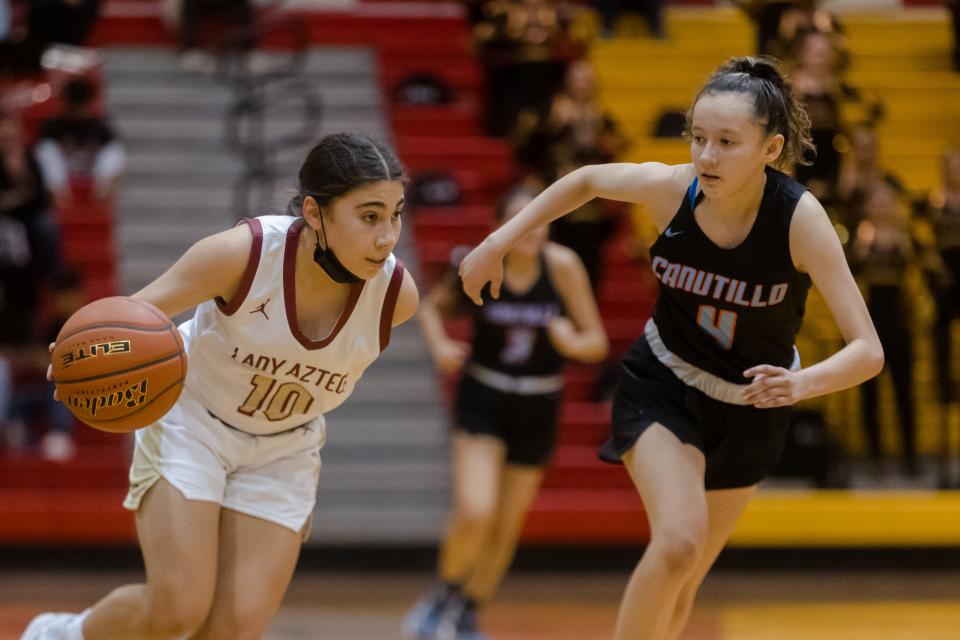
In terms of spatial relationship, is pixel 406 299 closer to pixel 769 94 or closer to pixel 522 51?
pixel 769 94

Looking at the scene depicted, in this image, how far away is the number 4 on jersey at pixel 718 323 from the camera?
388 cm

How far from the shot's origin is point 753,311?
3844mm

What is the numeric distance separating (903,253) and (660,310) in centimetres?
410

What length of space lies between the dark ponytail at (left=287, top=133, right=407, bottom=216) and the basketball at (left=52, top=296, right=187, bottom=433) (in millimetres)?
543

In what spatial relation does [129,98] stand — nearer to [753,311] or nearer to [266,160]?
[266,160]

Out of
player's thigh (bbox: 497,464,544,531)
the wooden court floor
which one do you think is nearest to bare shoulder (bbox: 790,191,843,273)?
player's thigh (bbox: 497,464,544,531)

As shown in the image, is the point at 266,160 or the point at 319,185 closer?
the point at 319,185

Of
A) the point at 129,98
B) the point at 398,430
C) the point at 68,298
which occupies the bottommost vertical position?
the point at 398,430

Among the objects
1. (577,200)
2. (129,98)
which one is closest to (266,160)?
(129,98)

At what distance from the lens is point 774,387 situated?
3.42 meters

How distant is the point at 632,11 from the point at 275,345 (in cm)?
824

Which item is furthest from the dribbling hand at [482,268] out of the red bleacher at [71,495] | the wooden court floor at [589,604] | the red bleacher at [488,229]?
the red bleacher at [71,495]

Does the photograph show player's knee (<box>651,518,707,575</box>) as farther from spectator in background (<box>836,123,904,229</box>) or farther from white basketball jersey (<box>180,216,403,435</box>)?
spectator in background (<box>836,123,904,229</box>)

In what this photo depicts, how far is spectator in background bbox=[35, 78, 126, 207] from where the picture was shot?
352 inches
